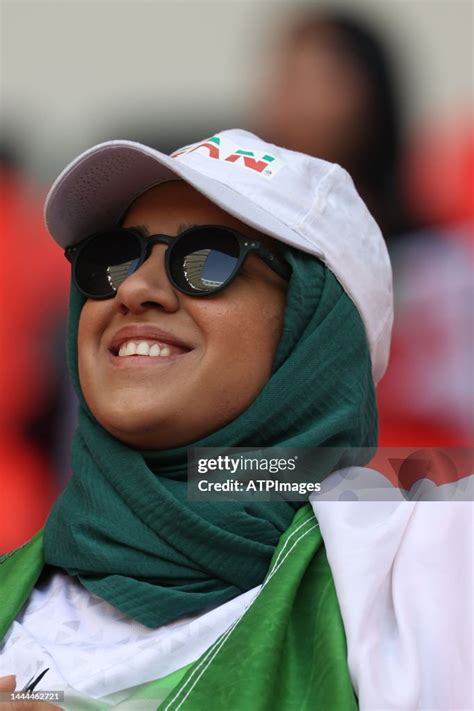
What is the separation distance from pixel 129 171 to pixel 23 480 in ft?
3.97

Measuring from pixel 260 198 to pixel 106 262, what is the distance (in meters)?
0.29

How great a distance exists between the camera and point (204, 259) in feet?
4.82

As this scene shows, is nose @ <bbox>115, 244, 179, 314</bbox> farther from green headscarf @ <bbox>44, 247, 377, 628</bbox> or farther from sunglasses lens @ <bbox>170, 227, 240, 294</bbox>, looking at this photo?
green headscarf @ <bbox>44, 247, 377, 628</bbox>

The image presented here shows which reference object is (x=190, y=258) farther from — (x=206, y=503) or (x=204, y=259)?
(x=206, y=503)

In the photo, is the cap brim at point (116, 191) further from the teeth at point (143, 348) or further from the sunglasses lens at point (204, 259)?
the teeth at point (143, 348)

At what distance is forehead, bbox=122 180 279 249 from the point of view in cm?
154

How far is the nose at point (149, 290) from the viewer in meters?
1.45

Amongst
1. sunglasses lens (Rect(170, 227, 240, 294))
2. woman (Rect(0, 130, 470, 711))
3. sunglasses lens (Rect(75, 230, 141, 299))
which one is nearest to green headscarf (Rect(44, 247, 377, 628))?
woman (Rect(0, 130, 470, 711))

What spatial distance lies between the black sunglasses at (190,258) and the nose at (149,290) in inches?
0.8

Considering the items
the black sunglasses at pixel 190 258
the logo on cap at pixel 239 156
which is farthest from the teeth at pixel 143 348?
the logo on cap at pixel 239 156

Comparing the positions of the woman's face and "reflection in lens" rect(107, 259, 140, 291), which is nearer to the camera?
the woman's face

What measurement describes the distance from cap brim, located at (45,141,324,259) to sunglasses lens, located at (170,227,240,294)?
0.05 meters

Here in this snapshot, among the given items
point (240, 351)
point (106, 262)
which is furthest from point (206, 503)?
point (106, 262)

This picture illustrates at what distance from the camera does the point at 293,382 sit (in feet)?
4.81
